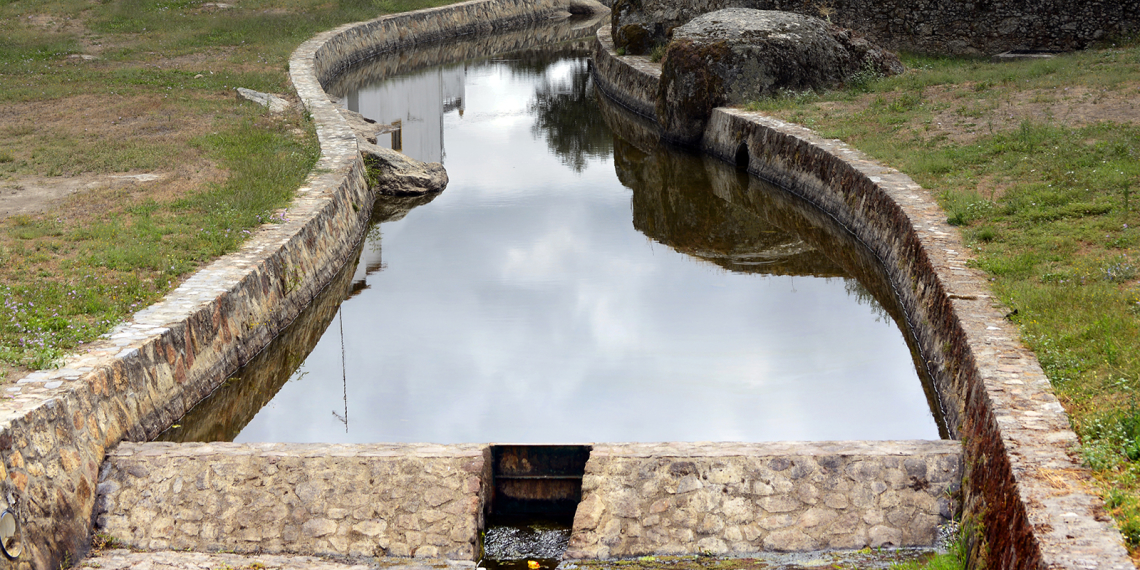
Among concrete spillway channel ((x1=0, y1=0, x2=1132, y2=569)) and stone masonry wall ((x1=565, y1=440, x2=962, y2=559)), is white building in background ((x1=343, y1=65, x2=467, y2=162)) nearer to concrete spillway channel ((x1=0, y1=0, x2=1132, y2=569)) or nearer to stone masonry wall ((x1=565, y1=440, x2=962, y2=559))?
concrete spillway channel ((x1=0, y1=0, x2=1132, y2=569))

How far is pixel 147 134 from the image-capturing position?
15438 millimetres

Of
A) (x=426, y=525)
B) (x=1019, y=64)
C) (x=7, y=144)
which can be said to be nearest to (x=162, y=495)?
(x=426, y=525)

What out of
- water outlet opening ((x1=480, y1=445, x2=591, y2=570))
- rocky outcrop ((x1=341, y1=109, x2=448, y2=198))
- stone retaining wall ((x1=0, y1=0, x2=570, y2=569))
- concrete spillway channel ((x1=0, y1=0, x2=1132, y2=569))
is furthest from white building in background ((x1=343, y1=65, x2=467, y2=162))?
water outlet opening ((x1=480, y1=445, x2=591, y2=570))

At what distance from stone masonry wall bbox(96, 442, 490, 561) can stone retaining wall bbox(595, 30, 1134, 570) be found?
3083mm

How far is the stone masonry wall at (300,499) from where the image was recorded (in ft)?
20.9

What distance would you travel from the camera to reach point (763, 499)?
6480 millimetres

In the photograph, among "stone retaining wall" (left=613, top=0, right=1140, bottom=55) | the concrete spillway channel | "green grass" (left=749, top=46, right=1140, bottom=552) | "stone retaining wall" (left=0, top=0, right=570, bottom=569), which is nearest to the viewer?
the concrete spillway channel

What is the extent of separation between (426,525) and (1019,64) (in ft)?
53.0

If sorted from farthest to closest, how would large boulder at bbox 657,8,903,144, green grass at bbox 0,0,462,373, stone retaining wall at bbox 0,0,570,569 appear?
large boulder at bbox 657,8,903,144 < green grass at bbox 0,0,462,373 < stone retaining wall at bbox 0,0,570,569

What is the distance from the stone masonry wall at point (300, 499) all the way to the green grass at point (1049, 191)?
12.2 ft

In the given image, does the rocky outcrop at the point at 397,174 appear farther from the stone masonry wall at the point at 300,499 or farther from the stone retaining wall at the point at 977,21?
the stone masonry wall at the point at 300,499

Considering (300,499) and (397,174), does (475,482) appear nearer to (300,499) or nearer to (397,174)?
(300,499)

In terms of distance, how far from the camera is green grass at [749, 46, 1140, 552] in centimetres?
620

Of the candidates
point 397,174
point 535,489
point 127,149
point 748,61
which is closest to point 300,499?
point 535,489
